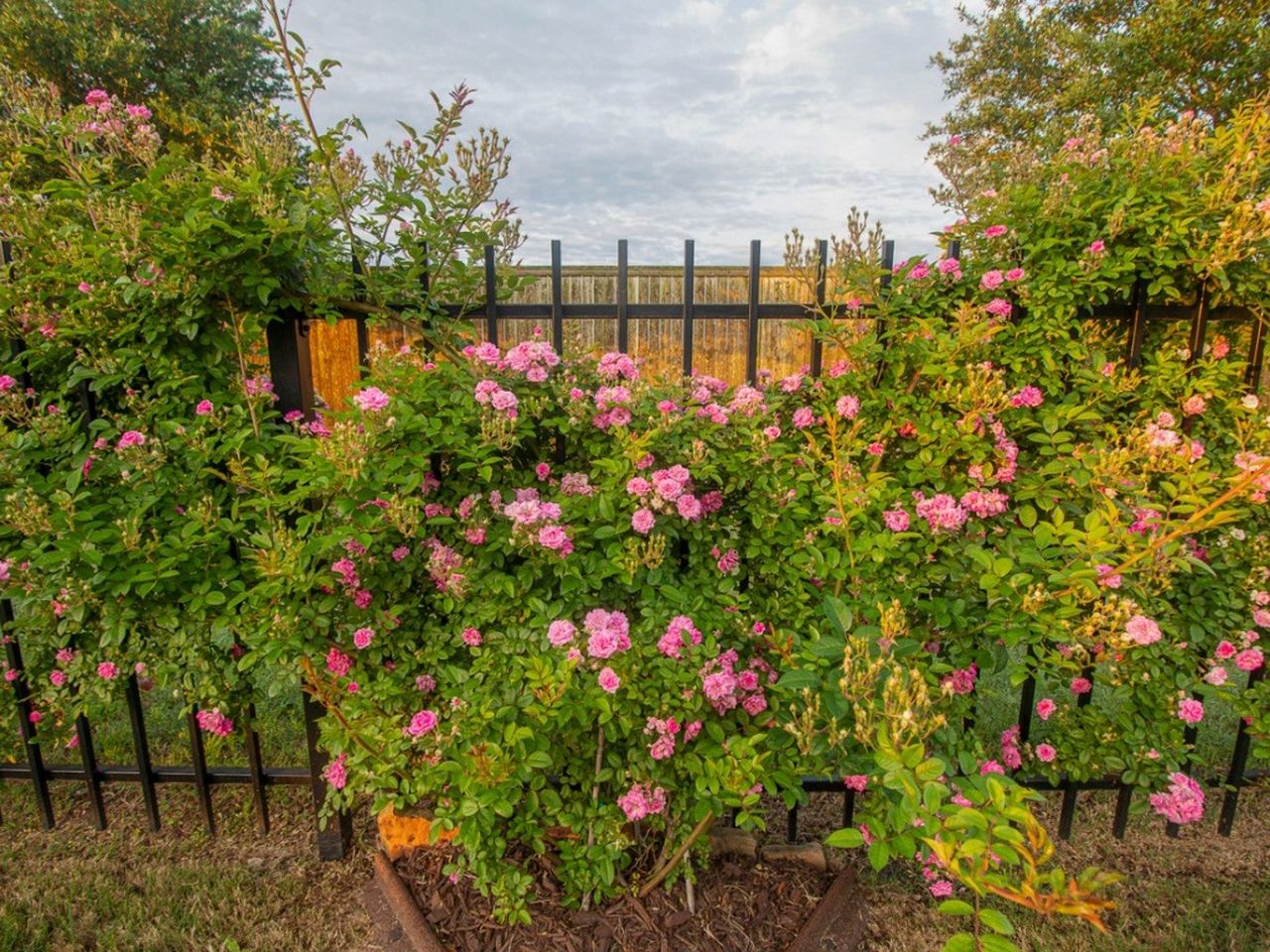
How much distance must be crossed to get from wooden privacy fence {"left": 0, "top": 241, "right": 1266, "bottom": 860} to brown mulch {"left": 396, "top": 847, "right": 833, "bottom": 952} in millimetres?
241

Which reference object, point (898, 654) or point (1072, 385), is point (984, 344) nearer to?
point (1072, 385)

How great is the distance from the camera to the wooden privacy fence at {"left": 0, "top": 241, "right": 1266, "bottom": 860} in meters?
2.18

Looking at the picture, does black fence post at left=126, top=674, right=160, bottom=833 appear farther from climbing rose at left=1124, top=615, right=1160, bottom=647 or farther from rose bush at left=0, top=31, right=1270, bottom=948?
climbing rose at left=1124, top=615, right=1160, bottom=647

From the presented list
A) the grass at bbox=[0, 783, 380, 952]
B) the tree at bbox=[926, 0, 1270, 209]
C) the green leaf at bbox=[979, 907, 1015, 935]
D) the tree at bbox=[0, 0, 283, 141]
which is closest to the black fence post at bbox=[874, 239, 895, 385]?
the green leaf at bbox=[979, 907, 1015, 935]

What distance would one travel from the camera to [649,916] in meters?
1.88

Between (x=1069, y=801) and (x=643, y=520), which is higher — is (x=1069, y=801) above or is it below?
below

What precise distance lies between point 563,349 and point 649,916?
163 centimetres

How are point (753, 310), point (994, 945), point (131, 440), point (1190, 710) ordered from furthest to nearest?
1. point (753, 310)
2. point (1190, 710)
3. point (131, 440)
4. point (994, 945)

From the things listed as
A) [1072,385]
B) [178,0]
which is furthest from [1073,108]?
[178,0]

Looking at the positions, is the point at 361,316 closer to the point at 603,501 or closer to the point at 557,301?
the point at 557,301

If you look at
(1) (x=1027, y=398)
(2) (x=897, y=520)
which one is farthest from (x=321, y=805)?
(1) (x=1027, y=398)

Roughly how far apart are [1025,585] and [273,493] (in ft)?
6.74

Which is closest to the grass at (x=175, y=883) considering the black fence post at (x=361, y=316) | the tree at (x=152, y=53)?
the black fence post at (x=361, y=316)

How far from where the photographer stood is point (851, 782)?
1.89 m
